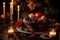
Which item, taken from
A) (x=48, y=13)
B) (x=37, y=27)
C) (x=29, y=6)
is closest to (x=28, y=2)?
(x=29, y=6)

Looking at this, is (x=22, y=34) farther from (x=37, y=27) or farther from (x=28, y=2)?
(x=28, y=2)

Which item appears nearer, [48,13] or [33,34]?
[33,34]

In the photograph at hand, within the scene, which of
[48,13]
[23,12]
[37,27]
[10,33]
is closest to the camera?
[10,33]

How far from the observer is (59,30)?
1432mm

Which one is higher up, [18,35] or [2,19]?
[2,19]

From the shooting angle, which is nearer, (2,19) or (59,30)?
(59,30)

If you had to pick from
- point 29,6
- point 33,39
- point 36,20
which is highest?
point 29,6

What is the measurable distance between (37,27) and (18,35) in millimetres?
163

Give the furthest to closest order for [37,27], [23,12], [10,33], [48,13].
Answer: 1. [23,12]
2. [48,13]
3. [37,27]
4. [10,33]

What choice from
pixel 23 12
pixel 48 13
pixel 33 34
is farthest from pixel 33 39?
pixel 23 12

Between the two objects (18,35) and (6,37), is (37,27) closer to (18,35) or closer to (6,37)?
(18,35)

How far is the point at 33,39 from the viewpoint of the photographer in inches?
53.1

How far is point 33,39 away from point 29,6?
0.36 m

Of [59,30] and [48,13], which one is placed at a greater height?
[48,13]
